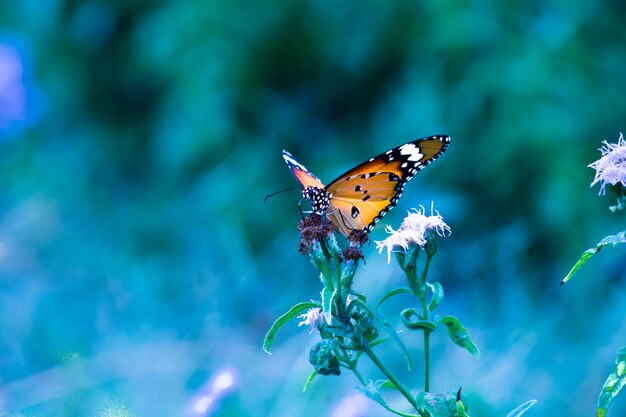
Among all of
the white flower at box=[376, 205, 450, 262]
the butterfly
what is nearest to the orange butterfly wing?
the butterfly

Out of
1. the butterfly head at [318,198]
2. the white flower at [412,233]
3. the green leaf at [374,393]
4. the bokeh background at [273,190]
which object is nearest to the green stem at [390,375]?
the green leaf at [374,393]

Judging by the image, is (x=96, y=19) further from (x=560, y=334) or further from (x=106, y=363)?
(x=560, y=334)

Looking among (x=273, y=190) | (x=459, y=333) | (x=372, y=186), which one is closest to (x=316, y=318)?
(x=459, y=333)

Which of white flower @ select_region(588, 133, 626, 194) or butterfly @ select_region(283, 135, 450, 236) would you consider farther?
butterfly @ select_region(283, 135, 450, 236)

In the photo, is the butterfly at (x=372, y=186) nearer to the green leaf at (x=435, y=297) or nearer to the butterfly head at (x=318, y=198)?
the butterfly head at (x=318, y=198)

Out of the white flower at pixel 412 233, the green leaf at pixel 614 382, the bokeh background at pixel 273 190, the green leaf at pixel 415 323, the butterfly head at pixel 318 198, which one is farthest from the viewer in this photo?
the bokeh background at pixel 273 190

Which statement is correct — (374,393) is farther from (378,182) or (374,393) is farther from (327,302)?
(378,182)

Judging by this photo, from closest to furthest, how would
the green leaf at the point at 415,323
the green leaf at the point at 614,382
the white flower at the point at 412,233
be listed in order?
the green leaf at the point at 614,382 < the green leaf at the point at 415,323 < the white flower at the point at 412,233

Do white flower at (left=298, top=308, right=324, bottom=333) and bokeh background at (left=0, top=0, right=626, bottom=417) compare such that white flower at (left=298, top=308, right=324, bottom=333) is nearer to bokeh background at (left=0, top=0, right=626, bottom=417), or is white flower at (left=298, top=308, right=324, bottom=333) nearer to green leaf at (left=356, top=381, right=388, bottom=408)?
green leaf at (left=356, top=381, right=388, bottom=408)

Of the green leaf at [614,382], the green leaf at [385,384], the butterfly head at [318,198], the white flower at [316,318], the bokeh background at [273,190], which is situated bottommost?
the green leaf at [614,382]
